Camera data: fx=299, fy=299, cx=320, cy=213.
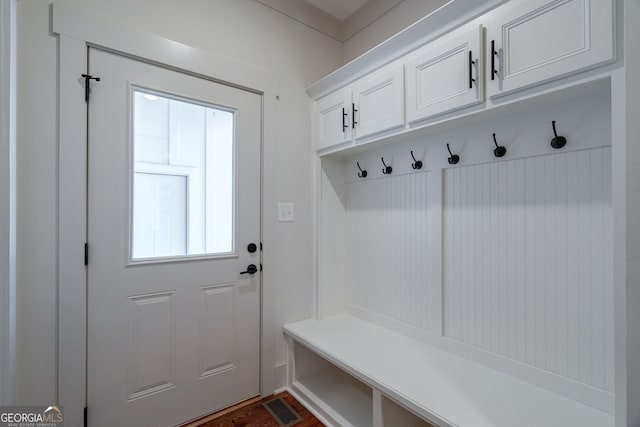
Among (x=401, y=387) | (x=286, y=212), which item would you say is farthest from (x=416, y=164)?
(x=401, y=387)

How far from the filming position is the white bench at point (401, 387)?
1182mm

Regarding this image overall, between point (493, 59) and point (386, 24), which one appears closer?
point (493, 59)

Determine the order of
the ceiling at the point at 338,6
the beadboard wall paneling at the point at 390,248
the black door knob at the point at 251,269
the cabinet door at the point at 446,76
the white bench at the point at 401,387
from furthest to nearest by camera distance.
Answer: the ceiling at the point at 338,6
the black door knob at the point at 251,269
the beadboard wall paneling at the point at 390,248
the cabinet door at the point at 446,76
the white bench at the point at 401,387

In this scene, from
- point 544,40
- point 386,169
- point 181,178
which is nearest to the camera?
point 544,40

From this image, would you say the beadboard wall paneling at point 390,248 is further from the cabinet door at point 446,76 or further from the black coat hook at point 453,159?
the cabinet door at point 446,76

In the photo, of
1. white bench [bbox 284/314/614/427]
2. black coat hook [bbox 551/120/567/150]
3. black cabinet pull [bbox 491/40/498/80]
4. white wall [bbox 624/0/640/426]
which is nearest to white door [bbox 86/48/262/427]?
white bench [bbox 284/314/614/427]

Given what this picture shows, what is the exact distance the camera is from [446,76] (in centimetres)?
142

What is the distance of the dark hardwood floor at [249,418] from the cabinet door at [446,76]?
1859 millimetres

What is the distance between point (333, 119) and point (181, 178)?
1.07 metres

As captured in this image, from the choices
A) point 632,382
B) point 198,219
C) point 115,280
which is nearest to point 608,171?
point 632,382

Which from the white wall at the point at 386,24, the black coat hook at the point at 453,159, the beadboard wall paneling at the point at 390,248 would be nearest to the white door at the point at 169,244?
the beadboard wall paneling at the point at 390,248

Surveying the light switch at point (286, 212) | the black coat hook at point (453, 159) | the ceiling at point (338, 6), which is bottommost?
the light switch at point (286, 212)

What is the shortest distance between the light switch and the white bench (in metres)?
0.76

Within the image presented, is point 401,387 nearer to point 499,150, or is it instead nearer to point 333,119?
point 499,150
